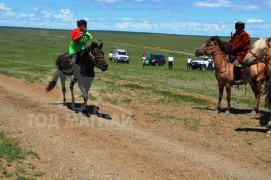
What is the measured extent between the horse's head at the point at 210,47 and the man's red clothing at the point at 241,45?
387 millimetres

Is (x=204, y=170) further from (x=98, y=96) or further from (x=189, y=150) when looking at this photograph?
(x=98, y=96)

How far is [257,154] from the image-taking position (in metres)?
9.51

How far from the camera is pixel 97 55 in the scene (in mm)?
12016

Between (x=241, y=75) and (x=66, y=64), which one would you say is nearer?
Answer: (x=66, y=64)

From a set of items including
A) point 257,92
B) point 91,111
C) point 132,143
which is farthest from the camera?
point 257,92

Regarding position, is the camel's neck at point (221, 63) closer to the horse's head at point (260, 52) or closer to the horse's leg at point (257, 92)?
the horse's leg at point (257, 92)

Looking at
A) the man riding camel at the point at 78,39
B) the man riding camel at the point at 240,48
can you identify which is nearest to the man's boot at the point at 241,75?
the man riding camel at the point at 240,48

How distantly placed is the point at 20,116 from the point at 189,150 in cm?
579

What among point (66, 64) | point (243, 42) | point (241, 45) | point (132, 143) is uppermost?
point (243, 42)

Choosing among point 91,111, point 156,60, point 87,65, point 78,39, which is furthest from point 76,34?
Answer: point 156,60

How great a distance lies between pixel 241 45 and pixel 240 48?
128 mm

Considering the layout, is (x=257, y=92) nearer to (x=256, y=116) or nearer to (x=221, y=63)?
(x=256, y=116)

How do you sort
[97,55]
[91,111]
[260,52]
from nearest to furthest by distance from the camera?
[260,52] → [97,55] → [91,111]

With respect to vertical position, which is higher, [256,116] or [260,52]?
[260,52]
